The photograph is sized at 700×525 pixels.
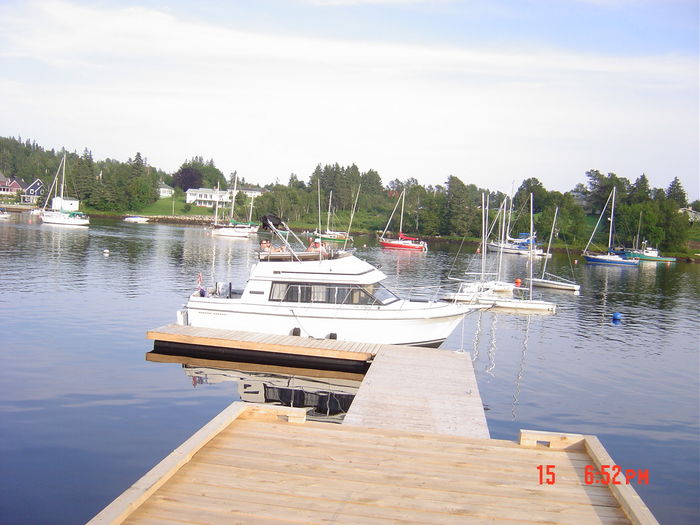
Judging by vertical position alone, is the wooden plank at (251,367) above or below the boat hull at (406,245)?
below

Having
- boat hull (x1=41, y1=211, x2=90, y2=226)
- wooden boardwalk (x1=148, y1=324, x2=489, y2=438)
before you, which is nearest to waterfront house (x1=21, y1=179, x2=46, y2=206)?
boat hull (x1=41, y1=211, x2=90, y2=226)

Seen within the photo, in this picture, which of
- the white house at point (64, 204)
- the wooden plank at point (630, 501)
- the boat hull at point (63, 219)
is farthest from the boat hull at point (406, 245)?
the wooden plank at point (630, 501)

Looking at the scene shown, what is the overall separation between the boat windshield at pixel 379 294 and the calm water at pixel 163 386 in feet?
12.6

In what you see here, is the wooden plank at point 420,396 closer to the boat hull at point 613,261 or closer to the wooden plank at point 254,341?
the wooden plank at point 254,341

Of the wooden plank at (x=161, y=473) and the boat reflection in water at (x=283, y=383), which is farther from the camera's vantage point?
the boat reflection in water at (x=283, y=383)

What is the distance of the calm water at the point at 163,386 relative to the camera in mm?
11859

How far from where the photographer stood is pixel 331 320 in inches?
781

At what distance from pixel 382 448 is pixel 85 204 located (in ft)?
444

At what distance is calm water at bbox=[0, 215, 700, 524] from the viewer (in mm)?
11859

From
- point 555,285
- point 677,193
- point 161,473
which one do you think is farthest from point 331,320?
point 677,193

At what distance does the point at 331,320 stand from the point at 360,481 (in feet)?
41.5

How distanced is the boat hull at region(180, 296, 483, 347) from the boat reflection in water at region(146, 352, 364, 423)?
145 cm

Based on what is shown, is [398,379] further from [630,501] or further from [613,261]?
[613,261]
